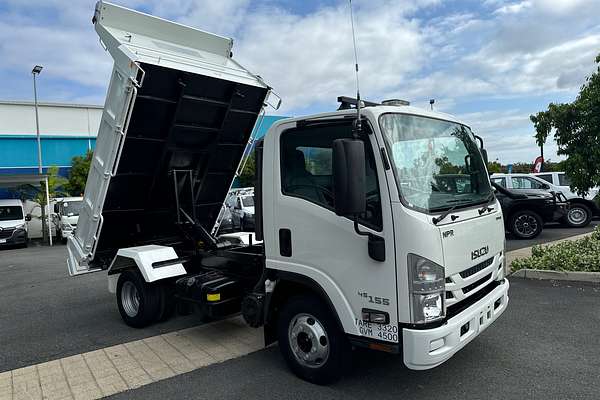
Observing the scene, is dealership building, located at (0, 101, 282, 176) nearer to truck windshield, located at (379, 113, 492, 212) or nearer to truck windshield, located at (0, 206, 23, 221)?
truck windshield, located at (0, 206, 23, 221)

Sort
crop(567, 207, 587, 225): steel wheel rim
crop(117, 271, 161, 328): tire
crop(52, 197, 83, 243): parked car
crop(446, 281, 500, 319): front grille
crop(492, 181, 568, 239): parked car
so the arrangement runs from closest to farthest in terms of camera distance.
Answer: crop(446, 281, 500, 319): front grille < crop(117, 271, 161, 328): tire < crop(492, 181, 568, 239): parked car < crop(567, 207, 587, 225): steel wheel rim < crop(52, 197, 83, 243): parked car

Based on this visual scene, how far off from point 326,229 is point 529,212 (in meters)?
10.5

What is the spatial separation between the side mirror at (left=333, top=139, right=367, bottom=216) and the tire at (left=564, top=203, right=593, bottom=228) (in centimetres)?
1360

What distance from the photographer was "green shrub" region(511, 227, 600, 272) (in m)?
7.34

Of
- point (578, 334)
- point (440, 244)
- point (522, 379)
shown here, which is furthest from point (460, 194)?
point (578, 334)

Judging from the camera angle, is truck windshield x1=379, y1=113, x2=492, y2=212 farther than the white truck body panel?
No

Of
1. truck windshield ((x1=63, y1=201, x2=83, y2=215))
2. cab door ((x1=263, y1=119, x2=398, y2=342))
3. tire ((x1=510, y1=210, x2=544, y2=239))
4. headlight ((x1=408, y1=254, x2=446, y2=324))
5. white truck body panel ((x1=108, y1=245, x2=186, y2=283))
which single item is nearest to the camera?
headlight ((x1=408, y1=254, x2=446, y2=324))

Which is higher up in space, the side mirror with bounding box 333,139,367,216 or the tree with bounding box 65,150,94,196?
the tree with bounding box 65,150,94,196

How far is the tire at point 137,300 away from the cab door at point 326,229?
7.05 ft

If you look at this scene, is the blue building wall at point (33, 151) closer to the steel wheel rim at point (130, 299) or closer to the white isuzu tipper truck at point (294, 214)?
the steel wheel rim at point (130, 299)

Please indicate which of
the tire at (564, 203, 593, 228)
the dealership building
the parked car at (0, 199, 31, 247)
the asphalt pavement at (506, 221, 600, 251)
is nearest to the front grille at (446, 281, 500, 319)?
the asphalt pavement at (506, 221, 600, 251)

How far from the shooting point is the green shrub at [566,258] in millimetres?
7340

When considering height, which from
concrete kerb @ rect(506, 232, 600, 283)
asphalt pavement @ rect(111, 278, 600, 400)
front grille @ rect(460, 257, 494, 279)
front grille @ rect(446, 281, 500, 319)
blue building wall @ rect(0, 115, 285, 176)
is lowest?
asphalt pavement @ rect(111, 278, 600, 400)

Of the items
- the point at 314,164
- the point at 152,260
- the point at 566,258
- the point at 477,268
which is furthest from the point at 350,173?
the point at 566,258
